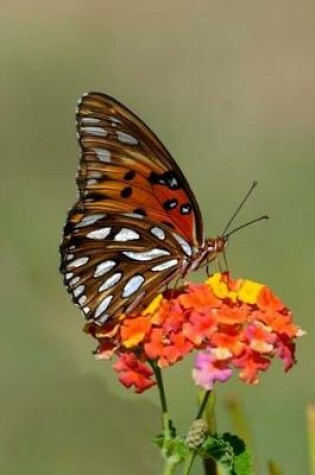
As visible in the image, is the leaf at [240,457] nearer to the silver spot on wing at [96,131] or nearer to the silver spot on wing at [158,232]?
the silver spot on wing at [158,232]

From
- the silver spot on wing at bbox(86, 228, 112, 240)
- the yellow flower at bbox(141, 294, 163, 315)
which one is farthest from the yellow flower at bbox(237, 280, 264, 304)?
the silver spot on wing at bbox(86, 228, 112, 240)

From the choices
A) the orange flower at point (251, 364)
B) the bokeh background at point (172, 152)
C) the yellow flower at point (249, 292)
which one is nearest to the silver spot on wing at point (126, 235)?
the yellow flower at point (249, 292)

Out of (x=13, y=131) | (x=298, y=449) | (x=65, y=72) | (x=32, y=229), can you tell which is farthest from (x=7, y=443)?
(x=65, y=72)

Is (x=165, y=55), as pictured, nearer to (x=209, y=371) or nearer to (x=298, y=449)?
(x=298, y=449)

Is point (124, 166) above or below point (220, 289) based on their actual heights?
above

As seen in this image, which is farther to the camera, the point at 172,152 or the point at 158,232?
the point at 172,152

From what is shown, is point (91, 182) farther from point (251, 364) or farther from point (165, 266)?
point (251, 364)

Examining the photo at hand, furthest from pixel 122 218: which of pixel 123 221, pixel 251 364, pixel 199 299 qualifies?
pixel 251 364
